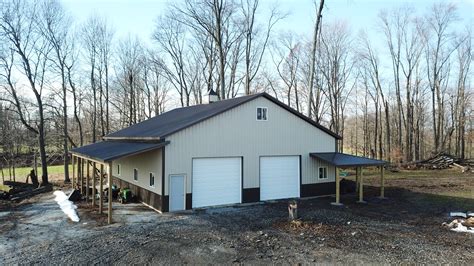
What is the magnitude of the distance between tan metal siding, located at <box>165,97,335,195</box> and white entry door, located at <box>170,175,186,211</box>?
24cm

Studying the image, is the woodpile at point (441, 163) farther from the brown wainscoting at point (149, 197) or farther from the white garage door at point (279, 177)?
the brown wainscoting at point (149, 197)

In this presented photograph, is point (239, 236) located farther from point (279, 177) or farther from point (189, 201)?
point (279, 177)

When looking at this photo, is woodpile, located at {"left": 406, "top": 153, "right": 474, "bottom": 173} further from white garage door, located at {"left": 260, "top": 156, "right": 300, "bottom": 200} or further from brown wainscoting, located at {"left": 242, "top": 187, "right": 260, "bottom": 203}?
brown wainscoting, located at {"left": 242, "top": 187, "right": 260, "bottom": 203}

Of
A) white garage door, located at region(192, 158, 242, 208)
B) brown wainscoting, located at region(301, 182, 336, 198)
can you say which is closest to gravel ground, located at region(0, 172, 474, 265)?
white garage door, located at region(192, 158, 242, 208)

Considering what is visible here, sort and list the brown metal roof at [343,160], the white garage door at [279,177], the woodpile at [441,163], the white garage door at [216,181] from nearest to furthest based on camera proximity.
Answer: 1. the white garage door at [216,181]
2. the brown metal roof at [343,160]
3. the white garage door at [279,177]
4. the woodpile at [441,163]

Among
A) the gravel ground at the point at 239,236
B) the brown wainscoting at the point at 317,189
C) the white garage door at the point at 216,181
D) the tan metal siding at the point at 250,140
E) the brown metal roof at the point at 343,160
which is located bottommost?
the gravel ground at the point at 239,236

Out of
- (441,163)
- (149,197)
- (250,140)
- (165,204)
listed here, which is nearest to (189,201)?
(165,204)

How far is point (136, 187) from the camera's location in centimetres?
1573

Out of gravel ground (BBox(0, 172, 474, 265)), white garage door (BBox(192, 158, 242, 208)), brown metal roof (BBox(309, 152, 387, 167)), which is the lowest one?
gravel ground (BBox(0, 172, 474, 265))

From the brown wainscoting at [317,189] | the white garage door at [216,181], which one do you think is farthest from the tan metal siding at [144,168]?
the brown wainscoting at [317,189]

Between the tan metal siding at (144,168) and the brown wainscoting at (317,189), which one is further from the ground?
the tan metal siding at (144,168)

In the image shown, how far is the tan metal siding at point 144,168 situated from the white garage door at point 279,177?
15.9ft

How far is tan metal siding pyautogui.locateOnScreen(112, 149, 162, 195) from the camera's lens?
1304cm

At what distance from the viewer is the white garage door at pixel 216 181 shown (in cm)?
1361
